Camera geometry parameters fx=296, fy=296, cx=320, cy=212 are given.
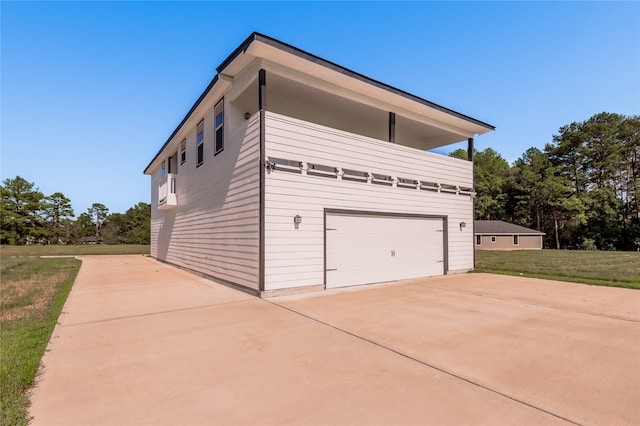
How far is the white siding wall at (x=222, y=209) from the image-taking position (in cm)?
734

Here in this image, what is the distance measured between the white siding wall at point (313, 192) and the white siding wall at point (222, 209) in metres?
0.42

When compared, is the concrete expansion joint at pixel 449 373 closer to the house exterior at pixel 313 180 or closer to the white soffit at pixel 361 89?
the house exterior at pixel 313 180

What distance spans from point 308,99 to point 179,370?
27.0 feet

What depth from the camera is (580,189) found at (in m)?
40.8

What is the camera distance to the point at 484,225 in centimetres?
3484

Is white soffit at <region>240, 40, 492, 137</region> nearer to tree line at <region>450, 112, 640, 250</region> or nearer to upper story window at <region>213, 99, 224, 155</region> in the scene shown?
upper story window at <region>213, 99, 224, 155</region>

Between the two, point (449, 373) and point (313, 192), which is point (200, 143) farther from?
point (449, 373)

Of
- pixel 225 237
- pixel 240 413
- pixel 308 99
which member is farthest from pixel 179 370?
pixel 308 99

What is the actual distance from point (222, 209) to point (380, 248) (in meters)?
5.02

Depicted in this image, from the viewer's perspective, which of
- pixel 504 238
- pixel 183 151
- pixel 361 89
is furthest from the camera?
pixel 504 238

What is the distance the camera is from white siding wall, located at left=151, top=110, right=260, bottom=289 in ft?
24.1

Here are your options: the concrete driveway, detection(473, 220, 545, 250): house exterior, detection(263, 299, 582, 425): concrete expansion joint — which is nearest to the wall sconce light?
the concrete driveway

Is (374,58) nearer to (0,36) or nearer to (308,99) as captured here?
(308,99)

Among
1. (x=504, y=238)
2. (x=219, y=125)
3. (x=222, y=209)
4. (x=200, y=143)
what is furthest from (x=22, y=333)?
(x=504, y=238)
